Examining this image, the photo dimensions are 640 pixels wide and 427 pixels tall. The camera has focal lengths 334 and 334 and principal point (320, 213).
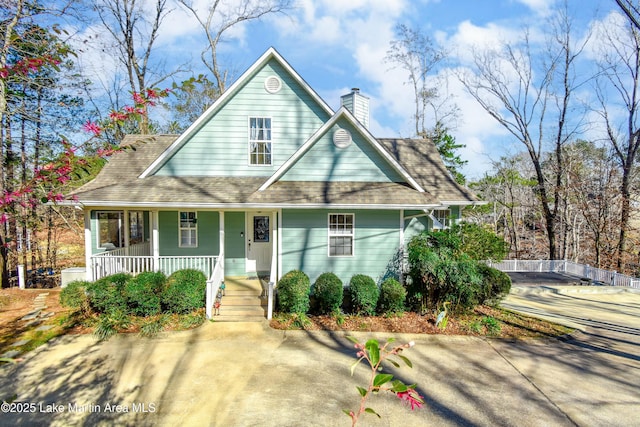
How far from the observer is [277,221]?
10.7m

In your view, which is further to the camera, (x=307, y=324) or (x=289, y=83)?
(x=289, y=83)

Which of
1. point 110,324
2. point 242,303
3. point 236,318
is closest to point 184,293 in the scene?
point 236,318

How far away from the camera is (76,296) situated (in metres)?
9.08

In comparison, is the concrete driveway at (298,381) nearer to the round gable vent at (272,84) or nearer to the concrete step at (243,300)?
the concrete step at (243,300)

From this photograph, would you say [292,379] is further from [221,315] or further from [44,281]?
[44,281]

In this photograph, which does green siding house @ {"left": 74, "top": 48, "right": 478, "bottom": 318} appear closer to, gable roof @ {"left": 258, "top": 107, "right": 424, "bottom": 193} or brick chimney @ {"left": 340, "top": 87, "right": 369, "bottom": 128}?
gable roof @ {"left": 258, "top": 107, "right": 424, "bottom": 193}

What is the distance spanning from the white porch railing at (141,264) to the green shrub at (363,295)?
434 centimetres

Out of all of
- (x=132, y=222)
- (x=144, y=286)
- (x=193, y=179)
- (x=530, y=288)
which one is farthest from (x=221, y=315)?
(x=530, y=288)

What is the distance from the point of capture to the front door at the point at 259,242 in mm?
12153

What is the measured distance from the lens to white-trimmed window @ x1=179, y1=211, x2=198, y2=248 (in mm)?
11961

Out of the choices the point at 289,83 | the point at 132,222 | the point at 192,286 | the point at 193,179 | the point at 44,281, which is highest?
the point at 289,83

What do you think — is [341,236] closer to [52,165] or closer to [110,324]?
[110,324]

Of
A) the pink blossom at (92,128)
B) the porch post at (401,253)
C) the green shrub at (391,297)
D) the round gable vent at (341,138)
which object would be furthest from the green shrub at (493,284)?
the pink blossom at (92,128)

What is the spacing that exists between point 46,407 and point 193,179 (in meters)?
7.81
